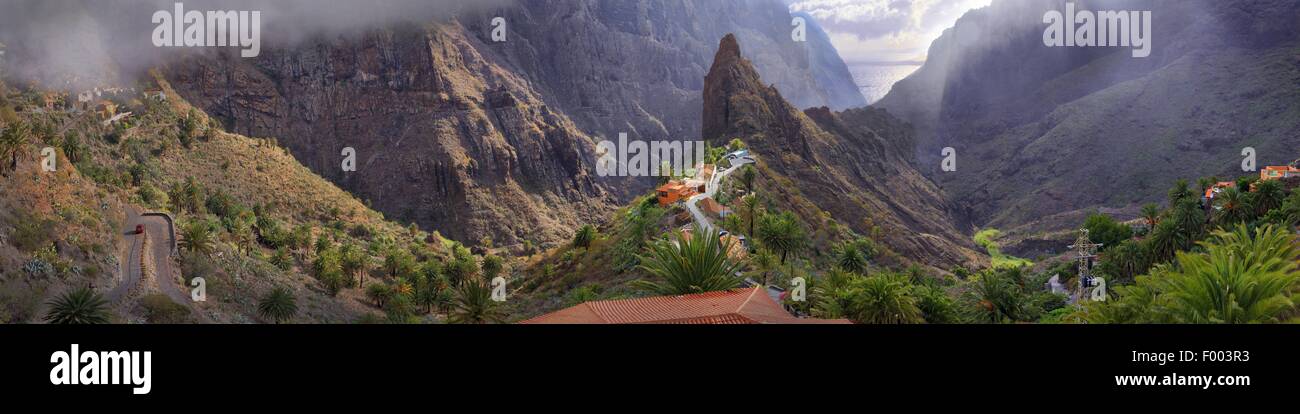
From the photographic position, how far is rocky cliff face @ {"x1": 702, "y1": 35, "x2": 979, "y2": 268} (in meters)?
102

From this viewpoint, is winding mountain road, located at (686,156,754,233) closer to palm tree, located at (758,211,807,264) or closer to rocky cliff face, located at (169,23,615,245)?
palm tree, located at (758,211,807,264)

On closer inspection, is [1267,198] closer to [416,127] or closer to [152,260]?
[152,260]

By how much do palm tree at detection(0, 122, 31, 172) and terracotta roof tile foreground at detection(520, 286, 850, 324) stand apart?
48.8 metres

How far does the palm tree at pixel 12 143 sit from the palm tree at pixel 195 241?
11265 millimetres

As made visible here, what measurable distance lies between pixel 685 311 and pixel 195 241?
52.7 meters

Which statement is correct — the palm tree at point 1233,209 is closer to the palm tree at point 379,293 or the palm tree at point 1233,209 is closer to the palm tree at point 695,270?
the palm tree at point 695,270

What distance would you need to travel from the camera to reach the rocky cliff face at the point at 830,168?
336 ft

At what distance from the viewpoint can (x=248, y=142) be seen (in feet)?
356

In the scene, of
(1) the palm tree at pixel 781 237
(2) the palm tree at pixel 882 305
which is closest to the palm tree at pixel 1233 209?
(1) the palm tree at pixel 781 237

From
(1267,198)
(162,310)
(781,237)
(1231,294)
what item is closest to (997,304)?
(781,237)

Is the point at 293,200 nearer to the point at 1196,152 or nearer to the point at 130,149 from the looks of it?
the point at 130,149

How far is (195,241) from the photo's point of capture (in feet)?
208

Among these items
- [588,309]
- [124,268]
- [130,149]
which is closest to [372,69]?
[130,149]

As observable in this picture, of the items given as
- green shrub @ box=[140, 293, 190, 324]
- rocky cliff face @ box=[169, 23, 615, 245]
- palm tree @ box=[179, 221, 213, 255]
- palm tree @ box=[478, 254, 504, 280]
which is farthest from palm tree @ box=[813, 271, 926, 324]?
rocky cliff face @ box=[169, 23, 615, 245]
